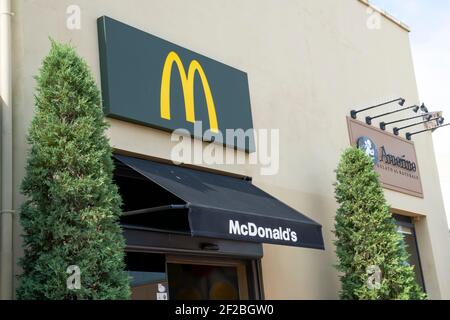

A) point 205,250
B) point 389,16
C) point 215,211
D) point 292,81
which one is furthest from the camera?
point 389,16

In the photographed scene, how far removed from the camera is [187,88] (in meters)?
6.84

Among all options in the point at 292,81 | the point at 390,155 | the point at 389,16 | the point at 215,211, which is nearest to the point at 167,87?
the point at 215,211

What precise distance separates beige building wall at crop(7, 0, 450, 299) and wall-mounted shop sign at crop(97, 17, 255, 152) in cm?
15

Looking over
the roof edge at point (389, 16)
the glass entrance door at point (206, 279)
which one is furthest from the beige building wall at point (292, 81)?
the glass entrance door at point (206, 279)

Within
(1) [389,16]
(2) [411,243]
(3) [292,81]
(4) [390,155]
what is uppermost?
(1) [389,16]

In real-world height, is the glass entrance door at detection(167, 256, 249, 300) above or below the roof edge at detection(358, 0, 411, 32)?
below

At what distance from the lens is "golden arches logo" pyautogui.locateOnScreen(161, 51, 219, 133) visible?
6.56 metres

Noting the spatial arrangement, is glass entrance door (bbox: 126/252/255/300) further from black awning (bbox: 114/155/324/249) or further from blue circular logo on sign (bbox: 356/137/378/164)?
blue circular logo on sign (bbox: 356/137/378/164)

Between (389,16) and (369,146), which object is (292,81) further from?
(389,16)

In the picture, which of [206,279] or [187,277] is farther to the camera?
[206,279]

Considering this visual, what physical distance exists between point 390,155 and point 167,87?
5.39 m

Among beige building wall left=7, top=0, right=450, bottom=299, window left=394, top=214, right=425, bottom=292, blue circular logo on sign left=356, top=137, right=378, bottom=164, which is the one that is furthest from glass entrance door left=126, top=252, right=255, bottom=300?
window left=394, top=214, right=425, bottom=292
